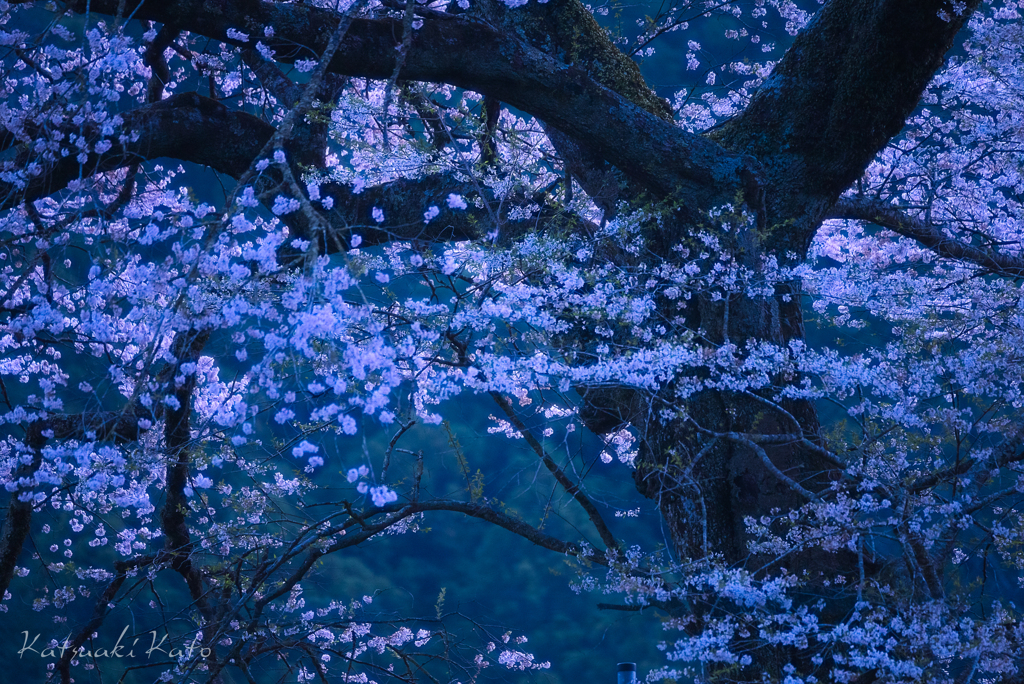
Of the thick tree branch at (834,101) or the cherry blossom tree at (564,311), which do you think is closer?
the cherry blossom tree at (564,311)

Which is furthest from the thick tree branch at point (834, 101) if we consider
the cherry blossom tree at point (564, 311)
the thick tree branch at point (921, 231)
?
the thick tree branch at point (921, 231)

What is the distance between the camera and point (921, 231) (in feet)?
13.3

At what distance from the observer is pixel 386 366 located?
2.55 meters

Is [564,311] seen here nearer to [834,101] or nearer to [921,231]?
[834,101]

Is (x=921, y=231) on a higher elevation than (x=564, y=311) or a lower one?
higher

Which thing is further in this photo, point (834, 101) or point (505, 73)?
point (834, 101)

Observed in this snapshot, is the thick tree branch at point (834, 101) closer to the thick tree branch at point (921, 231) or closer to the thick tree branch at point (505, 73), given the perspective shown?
the thick tree branch at point (505, 73)

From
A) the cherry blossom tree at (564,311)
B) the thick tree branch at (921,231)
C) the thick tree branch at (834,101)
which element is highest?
the thick tree branch at (921,231)

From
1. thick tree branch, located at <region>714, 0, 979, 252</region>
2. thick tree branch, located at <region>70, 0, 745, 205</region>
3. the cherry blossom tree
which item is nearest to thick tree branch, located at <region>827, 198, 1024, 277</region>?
the cherry blossom tree

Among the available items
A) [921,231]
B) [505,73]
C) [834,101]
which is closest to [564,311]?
[505,73]

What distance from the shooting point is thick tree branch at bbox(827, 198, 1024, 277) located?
13.1 ft

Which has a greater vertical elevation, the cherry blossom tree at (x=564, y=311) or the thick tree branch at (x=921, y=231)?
the thick tree branch at (x=921, y=231)

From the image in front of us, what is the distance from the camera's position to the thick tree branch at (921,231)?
13.1ft

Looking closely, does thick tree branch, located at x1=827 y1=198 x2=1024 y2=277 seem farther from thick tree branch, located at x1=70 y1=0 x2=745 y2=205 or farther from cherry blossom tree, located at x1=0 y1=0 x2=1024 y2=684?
thick tree branch, located at x1=70 y1=0 x2=745 y2=205
